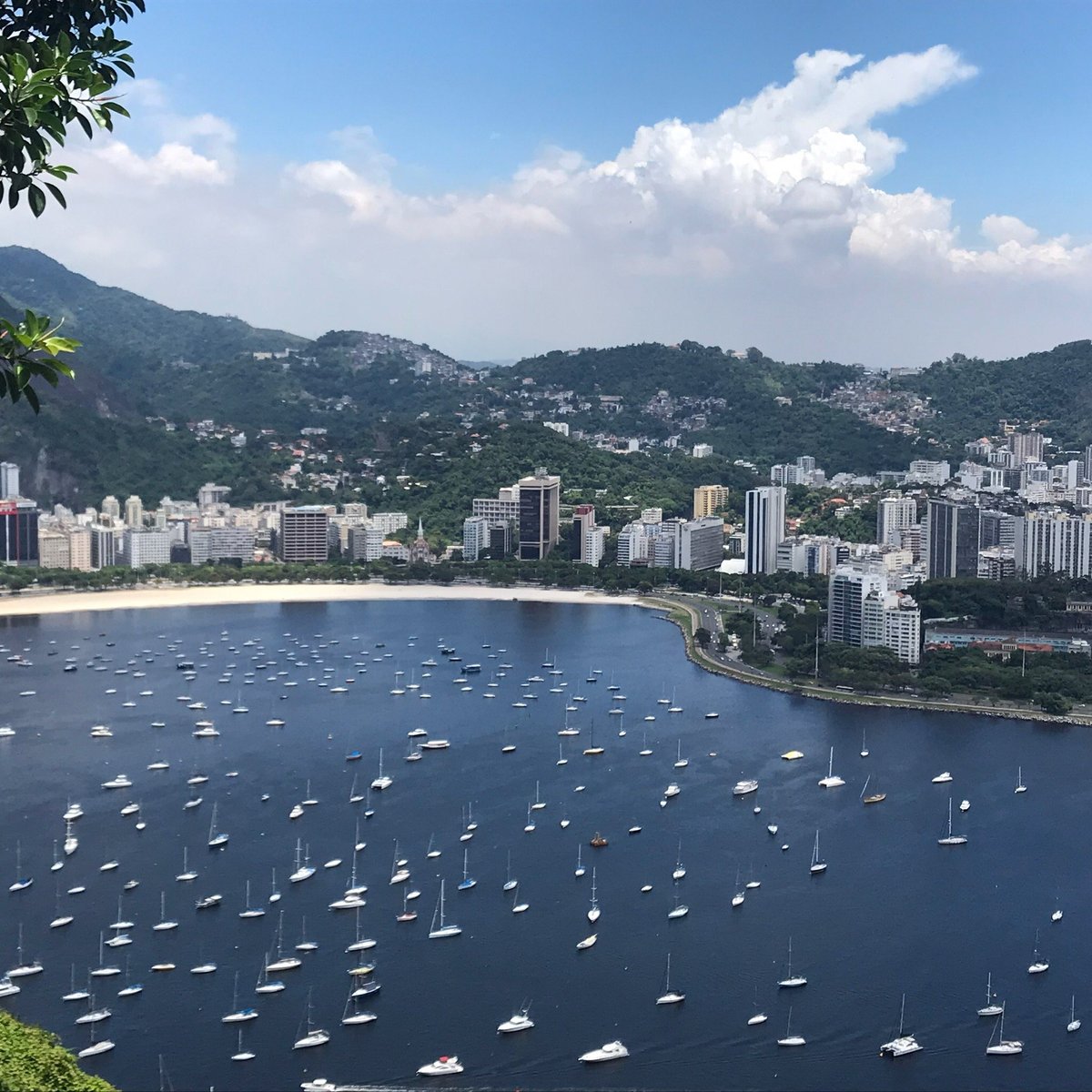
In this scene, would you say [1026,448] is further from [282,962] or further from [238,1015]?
[238,1015]

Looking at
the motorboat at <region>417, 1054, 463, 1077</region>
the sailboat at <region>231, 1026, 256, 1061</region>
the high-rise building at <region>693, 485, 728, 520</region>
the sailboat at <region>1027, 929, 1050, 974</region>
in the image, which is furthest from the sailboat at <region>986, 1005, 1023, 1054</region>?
the high-rise building at <region>693, 485, 728, 520</region>

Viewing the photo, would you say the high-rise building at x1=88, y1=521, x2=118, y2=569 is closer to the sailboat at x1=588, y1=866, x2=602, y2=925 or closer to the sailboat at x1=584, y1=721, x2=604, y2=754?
the sailboat at x1=584, y1=721, x2=604, y2=754

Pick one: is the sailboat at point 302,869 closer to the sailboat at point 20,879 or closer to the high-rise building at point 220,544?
the sailboat at point 20,879

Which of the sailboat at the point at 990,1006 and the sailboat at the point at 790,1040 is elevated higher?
the sailboat at the point at 990,1006

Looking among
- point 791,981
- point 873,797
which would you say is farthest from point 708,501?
point 791,981

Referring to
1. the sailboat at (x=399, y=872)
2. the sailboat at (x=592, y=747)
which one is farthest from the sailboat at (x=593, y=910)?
the sailboat at (x=592, y=747)

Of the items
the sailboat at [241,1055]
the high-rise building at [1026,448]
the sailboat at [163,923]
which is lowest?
the sailboat at [241,1055]

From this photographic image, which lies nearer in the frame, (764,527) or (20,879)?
(20,879)
